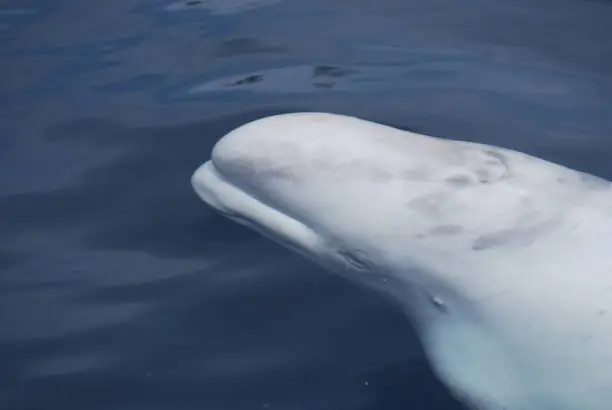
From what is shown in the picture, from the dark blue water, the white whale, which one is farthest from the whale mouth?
the dark blue water

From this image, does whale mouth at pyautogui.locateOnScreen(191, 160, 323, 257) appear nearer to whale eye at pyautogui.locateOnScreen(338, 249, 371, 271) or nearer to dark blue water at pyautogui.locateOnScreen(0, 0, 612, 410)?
whale eye at pyautogui.locateOnScreen(338, 249, 371, 271)

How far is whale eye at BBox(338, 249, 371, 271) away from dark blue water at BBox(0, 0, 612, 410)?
64 centimetres

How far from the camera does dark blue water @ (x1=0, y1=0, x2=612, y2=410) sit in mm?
6164

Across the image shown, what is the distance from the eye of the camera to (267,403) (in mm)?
5953

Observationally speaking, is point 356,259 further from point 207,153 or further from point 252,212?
point 207,153

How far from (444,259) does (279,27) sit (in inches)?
189

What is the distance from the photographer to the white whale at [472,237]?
5.23 metres

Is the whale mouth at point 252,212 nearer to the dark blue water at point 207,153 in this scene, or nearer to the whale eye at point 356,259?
the whale eye at point 356,259

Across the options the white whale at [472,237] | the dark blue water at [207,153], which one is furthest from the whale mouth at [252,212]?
the dark blue water at [207,153]

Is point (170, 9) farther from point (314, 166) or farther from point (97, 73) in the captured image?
point (314, 166)

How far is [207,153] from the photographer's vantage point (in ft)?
25.8

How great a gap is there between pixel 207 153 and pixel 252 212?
82.0 inches

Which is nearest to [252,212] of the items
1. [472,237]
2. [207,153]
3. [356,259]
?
[356,259]

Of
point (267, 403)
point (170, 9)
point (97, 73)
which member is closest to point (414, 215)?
point (267, 403)
